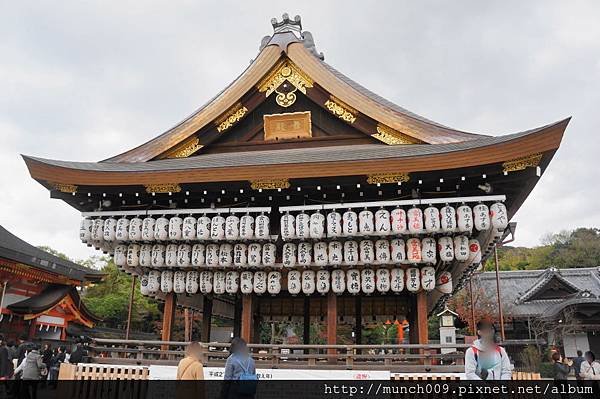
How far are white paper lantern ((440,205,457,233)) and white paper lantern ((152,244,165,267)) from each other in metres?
6.63

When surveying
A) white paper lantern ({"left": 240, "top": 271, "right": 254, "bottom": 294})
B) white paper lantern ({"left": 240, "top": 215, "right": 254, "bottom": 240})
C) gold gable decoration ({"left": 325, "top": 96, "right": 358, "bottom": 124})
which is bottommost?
white paper lantern ({"left": 240, "top": 271, "right": 254, "bottom": 294})

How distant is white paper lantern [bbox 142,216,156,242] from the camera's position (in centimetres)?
1100

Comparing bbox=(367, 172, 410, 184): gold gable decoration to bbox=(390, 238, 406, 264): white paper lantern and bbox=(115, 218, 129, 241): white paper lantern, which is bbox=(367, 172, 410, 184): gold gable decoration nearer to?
bbox=(390, 238, 406, 264): white paper lantern

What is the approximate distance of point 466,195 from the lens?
1041cm

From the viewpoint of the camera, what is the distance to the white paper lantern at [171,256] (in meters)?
11.1

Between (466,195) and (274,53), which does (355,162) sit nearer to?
(466,195)

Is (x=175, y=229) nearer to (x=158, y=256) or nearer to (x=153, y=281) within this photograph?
(x=158, y=256)

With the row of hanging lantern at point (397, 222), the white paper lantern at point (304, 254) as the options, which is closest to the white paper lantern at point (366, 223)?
the row of hanging lantern at point (397, 222)

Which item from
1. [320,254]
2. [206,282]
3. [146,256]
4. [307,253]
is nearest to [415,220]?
[320,254]

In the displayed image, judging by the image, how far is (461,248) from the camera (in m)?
10.0

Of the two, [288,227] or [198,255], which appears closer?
[288,227]

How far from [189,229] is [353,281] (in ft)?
13.3

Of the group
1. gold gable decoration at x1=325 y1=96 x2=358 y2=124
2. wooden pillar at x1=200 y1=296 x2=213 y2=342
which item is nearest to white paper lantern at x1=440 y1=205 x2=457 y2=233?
gold gable decoration at x1=325 y1=96 x2=358 y2=124

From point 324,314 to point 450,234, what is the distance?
6467 millimetres
